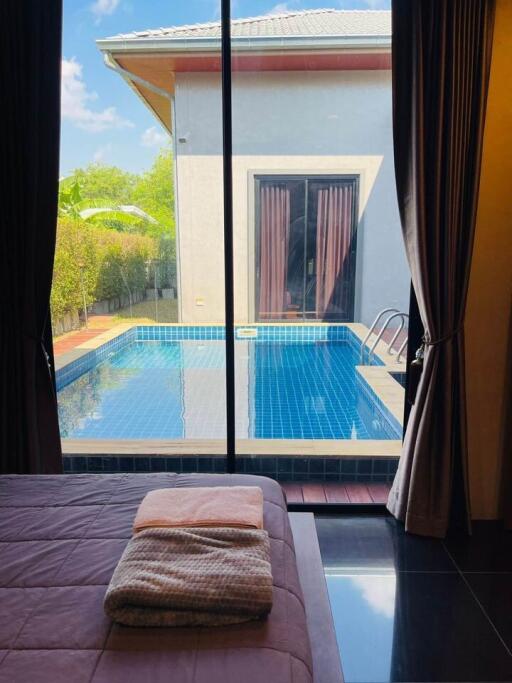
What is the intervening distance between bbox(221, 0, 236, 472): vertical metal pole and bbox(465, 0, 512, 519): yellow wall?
1.26 meters

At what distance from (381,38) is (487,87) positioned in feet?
2.36

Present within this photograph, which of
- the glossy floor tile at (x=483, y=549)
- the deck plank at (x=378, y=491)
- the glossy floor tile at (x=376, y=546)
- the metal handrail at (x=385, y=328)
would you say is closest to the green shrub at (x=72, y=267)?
the metal handrail at (x=385, y=328)

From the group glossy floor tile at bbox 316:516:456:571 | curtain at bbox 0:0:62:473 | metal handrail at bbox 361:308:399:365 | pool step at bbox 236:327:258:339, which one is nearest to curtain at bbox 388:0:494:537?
glossy floor tile at bbox 316:516:456:571

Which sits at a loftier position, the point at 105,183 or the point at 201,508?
the point at 105,183

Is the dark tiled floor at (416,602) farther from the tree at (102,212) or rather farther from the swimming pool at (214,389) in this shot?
the tree at (102,212)

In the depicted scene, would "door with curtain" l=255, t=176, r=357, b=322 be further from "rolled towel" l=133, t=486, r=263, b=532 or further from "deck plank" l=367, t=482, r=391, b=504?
"rolled towel" l=133, t=486, r=263, b=532

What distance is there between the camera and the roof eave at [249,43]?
105 inches

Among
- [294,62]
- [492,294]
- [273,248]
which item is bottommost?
[492,294]

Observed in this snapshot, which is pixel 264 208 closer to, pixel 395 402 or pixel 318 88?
pixel 318 88

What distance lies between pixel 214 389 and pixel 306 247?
1.05 m

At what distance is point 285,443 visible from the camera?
3266 millimetres

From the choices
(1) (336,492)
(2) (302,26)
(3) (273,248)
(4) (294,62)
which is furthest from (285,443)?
(2) (302,26)

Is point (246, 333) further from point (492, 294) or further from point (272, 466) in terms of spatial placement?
point (492, 294)

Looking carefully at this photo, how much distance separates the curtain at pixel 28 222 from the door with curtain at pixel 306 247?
3.76 ft
